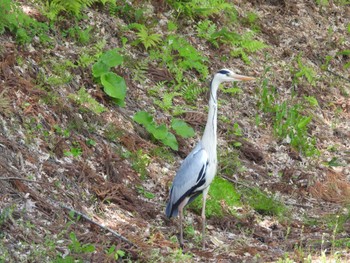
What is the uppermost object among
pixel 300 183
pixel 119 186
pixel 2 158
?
pixel 2 158

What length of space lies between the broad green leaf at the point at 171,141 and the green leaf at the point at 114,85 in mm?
788

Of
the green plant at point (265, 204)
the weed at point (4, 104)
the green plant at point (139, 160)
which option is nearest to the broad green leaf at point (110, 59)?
the green plant at point (139, 160)

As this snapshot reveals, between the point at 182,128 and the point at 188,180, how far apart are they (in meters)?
2.08

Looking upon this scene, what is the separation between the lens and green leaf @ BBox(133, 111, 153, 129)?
353 inches

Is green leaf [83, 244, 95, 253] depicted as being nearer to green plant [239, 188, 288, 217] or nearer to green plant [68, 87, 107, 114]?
green plant [68, 87, 107, 114]

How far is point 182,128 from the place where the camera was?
365 inches

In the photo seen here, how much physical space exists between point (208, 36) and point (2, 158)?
5985 mm

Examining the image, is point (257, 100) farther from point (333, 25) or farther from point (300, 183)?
point (333, 25)

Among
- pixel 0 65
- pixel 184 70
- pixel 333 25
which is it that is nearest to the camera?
pixel 0 65

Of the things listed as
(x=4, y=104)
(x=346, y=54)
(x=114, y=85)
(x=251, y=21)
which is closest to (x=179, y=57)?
(x=114, y=85)

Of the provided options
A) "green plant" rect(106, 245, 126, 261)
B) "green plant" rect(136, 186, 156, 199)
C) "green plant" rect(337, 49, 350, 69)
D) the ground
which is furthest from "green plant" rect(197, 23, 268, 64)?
"green plant" rect(106, 245, 126, 261)

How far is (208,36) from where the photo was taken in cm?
1210

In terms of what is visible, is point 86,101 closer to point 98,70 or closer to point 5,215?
point 98,70

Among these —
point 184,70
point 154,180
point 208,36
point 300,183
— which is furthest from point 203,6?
point 154,180
